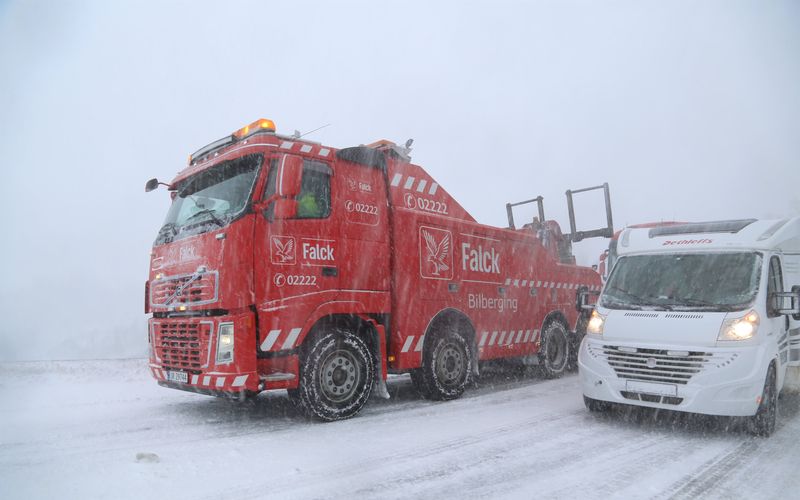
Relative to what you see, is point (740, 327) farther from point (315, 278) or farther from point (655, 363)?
point (315, 278)

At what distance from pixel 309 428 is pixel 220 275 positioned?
6.04 feet

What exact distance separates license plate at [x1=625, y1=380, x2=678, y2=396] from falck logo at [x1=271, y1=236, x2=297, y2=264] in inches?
146

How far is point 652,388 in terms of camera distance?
17.9 ft

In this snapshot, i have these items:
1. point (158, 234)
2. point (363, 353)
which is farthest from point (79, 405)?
point (363, 353)

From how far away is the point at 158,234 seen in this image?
6.82 metres

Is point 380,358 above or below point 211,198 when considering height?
below

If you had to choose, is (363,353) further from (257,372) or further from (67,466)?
(67,466)

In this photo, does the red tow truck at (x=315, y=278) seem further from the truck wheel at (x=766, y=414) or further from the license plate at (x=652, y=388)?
the truck wheel at (x=766, y=414)

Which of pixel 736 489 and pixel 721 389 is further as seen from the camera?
pixel 721 389

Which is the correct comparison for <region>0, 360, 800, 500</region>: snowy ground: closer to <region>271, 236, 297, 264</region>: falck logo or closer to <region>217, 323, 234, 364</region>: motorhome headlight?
<region>217, 323, 234, 364</region>: motorhome headlight

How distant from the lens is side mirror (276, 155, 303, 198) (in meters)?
5.61

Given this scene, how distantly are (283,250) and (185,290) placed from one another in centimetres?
117

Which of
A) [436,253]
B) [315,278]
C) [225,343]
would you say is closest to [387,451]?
[225,343]

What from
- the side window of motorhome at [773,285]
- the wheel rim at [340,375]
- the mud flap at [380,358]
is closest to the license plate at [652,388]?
the side window of motorhome at [773,285]
